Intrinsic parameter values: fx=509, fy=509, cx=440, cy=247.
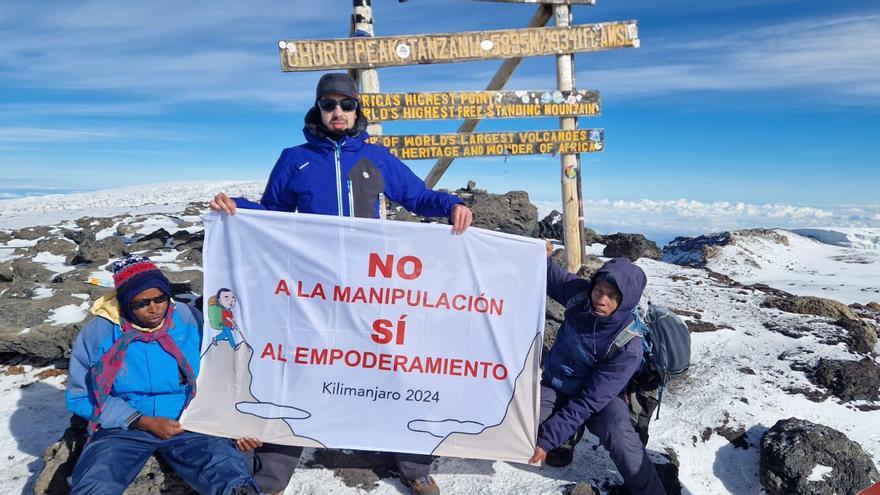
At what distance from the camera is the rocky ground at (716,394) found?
3949 millimetres

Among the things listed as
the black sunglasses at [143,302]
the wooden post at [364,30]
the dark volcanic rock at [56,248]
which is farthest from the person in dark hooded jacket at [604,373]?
the dark volcanic rock at [56,248]

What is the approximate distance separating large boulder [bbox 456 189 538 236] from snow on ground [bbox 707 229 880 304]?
18.1 ft

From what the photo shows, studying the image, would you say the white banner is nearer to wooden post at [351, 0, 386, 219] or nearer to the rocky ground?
the rocky ground

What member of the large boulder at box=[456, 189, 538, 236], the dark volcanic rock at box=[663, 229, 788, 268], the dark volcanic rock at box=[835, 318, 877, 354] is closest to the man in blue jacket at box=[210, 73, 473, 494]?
the dark volcanic rock at box=[835, 318, 877, 354]

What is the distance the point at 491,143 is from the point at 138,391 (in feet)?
19.4

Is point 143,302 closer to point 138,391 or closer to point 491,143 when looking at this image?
point 138,391

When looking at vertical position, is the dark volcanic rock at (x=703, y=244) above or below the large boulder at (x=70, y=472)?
below

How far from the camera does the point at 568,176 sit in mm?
8539

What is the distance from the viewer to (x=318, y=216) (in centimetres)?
363

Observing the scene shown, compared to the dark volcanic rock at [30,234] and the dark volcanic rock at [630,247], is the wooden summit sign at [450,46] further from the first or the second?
the dark volcanic rock at [30,234]

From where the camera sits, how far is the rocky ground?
155 inches

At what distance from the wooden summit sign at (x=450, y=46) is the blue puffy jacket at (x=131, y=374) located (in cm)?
442

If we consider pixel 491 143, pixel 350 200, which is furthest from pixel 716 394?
pixel 491 143

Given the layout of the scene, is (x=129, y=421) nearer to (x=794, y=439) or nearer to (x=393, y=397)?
(x=393, y=397)
